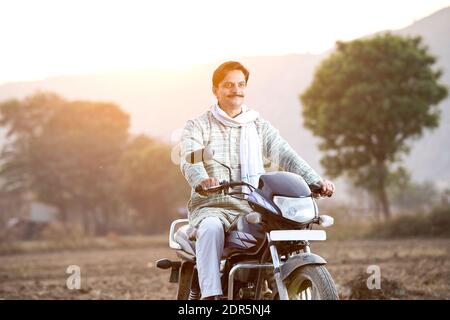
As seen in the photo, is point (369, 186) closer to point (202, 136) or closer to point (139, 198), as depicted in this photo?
point (139, 198)

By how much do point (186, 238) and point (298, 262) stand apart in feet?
4.66

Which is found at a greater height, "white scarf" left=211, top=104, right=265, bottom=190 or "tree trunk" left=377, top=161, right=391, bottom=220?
"tree trunk" left=377, top=161, right=391, bottom=220

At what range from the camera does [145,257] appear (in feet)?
75.2

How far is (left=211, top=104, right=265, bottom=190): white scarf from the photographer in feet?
17.9

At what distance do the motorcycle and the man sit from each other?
102mm

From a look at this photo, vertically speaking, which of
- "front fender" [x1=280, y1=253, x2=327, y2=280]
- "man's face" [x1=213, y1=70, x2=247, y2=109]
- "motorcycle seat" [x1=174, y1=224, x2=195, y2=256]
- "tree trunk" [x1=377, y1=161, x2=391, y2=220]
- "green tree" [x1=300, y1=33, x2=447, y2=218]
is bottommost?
"front fender" [x1=280, y1=253, x2=327, y2=280]

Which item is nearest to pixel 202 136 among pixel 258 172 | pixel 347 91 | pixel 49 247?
pixel 258 172

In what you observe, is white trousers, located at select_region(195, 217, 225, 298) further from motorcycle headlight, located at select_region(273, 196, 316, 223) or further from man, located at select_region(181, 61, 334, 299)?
motorcycle headlight, located at select_region(273, 196, 316, 223)

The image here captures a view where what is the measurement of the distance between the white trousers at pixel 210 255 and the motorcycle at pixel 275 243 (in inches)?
2.8

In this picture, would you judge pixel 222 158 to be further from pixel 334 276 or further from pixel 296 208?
pixel 334 276

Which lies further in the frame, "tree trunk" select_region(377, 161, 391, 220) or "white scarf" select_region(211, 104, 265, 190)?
"tree trunk" select_region(377, 161, 391, 220)

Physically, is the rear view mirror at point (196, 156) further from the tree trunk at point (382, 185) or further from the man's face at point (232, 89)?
the tree trunk at point (382, 185)

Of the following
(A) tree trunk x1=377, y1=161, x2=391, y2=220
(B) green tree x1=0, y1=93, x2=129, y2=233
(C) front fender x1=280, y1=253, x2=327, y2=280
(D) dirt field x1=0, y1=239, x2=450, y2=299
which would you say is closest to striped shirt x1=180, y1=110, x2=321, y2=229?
(C) front fender x1=280, y1=253, x2=327, y2=280
